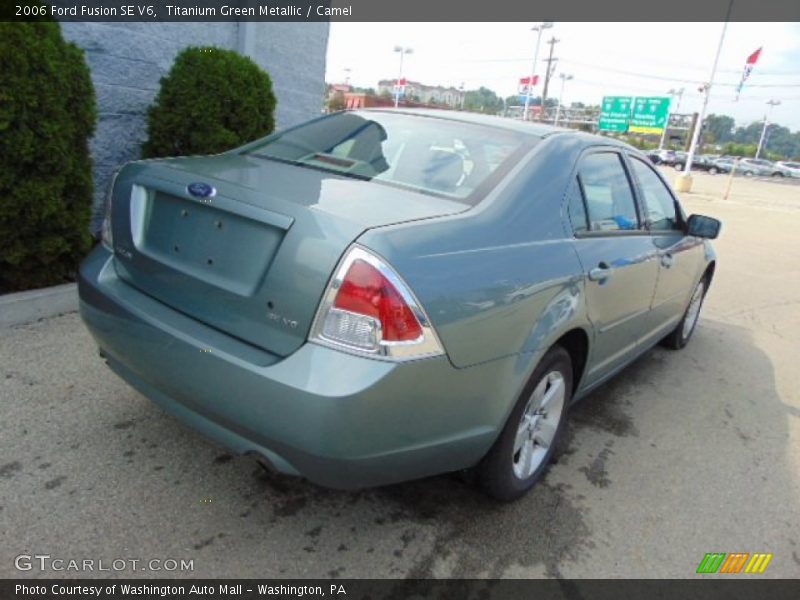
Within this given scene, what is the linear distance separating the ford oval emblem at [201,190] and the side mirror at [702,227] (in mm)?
3253

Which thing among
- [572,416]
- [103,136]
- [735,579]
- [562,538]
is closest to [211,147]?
[103,136]

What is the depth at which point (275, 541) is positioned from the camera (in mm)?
2205

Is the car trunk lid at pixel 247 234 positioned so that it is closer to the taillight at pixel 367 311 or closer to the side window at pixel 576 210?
the taillight at pixel 367 311

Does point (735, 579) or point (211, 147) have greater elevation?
point (211, 147)

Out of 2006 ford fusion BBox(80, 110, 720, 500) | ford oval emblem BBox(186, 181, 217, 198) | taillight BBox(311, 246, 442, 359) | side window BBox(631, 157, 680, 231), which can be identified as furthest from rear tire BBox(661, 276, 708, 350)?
ford oval emblem BBox(186, 181, 217, 198)

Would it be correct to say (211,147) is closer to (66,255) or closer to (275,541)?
(66,255)


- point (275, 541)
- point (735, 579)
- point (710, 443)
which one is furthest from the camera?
point (710, 443)

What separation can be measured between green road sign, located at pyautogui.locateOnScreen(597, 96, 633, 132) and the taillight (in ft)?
140

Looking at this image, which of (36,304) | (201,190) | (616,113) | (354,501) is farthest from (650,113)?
(201,190)

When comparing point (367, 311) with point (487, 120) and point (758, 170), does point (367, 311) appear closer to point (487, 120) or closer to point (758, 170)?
point (487, 120)

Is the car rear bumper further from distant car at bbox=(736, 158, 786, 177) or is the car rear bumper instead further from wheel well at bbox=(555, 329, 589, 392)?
distant car at bbox=(736, 158, 786, 177)

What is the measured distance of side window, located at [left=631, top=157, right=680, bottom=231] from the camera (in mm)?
3621

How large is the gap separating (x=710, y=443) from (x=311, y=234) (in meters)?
2.76

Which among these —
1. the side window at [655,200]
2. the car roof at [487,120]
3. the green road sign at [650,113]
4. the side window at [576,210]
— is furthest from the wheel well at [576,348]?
the green road sign at [650,113]
